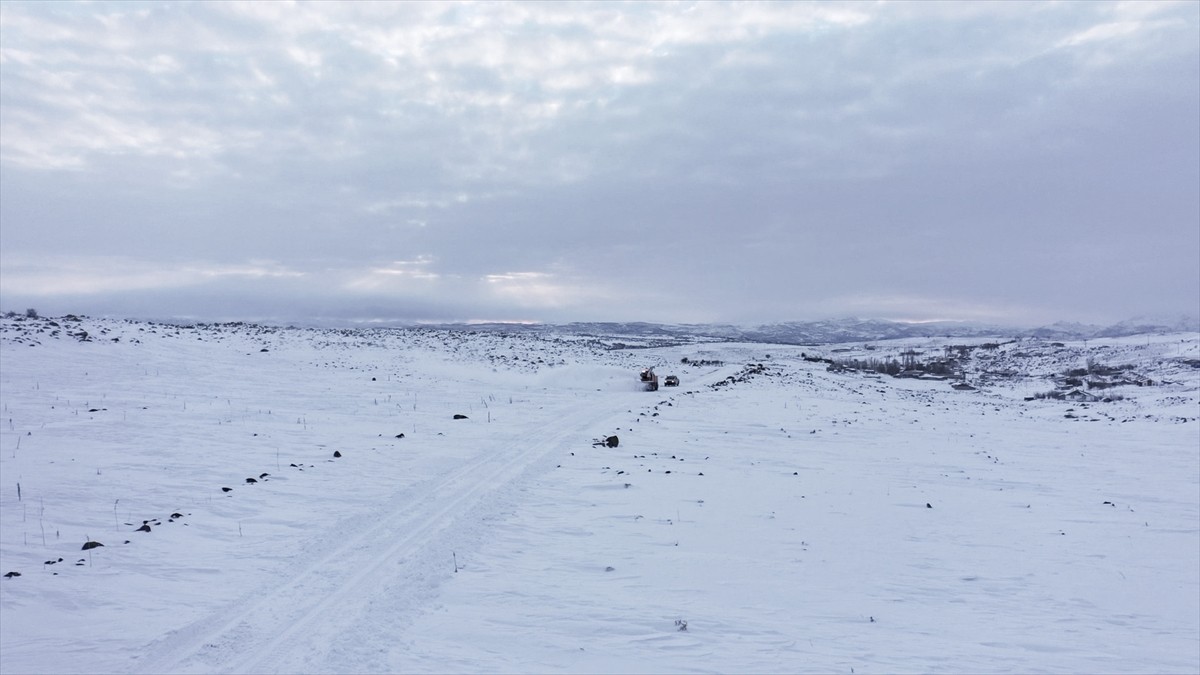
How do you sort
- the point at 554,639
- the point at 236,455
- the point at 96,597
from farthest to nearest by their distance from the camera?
the point at 236,455, the point at 96,597, the point at 554,639

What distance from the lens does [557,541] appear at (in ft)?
33.4

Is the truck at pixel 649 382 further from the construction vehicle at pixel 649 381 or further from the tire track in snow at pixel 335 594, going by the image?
the tire track in snow at pixel 335 594

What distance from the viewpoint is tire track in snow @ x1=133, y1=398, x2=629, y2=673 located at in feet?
20.5

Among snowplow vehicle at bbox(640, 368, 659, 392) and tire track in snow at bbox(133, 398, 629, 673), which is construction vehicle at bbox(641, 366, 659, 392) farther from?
tire track in snow at bbox(133, 398, 629, 673)

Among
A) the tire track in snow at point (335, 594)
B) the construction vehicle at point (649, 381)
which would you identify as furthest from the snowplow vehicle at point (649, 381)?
the tire track in snow at point (335, 594)

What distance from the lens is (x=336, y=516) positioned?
11.0 m

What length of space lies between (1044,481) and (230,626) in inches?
728

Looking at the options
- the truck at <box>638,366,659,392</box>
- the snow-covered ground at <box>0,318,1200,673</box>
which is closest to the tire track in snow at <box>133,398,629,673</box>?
the snow-covered ground at <box>0,318,1200,673</box>

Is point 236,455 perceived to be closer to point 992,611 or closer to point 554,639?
point 554,639

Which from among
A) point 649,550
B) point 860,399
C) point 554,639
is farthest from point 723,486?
point 860,399

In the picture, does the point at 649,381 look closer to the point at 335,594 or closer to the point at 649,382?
the point at 649,382

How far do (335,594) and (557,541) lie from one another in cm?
356

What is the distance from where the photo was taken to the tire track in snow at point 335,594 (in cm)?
626

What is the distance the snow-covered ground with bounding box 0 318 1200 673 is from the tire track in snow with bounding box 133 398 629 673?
0.04m
